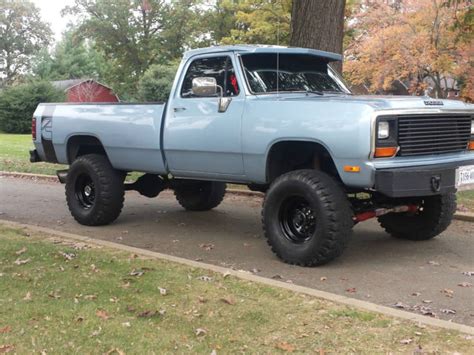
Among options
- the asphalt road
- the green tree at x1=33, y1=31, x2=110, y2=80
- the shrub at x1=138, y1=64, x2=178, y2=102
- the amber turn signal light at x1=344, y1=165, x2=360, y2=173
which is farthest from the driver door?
the green tree at x1=33, y1=31, x2=110, y2=80

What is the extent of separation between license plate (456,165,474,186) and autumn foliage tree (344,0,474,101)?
2049 cm

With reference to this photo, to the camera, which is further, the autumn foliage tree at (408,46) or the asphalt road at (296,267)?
the autumn foliage tree at (408,46)

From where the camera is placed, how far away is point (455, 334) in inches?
157

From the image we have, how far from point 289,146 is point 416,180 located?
1.32m

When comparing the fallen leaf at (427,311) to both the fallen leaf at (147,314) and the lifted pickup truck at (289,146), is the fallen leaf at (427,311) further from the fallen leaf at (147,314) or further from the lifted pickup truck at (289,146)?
the fallen leaf at (147,314)

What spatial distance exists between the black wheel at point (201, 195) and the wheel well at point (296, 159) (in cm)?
280

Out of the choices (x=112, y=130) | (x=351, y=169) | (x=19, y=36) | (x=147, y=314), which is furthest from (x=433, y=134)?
(x=19, y=36)

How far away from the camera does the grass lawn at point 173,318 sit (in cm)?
393

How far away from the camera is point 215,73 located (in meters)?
6.92

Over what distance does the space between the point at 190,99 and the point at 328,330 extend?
11.7ft

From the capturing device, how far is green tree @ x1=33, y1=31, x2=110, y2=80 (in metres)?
69.1

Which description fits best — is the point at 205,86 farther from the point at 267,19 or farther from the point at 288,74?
the point at 267,19

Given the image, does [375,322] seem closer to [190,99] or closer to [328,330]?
[328,330]

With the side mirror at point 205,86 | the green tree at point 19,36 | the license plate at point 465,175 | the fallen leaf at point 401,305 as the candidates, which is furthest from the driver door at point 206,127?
the green tree at point 19,36
